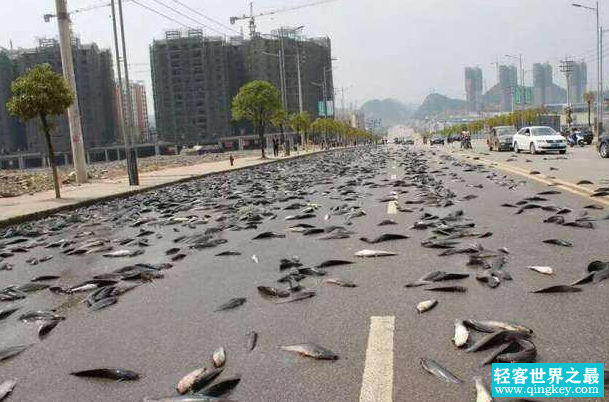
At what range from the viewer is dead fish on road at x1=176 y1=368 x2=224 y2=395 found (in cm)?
387

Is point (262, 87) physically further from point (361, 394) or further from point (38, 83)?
point (361, 394)

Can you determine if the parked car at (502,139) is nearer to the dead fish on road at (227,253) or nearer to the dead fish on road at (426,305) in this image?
the dead fish on road at (227,253)

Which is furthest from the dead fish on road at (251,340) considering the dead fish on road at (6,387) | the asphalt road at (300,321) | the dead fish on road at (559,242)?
the dead fish on road at (559,242)

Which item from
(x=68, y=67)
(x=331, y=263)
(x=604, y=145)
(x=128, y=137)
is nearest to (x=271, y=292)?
(x=331, y=263)

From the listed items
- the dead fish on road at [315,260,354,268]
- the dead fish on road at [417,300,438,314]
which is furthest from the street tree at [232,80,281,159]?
the dead fish on road at [417,300,438,314]

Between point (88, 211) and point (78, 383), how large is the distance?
13.5 metres

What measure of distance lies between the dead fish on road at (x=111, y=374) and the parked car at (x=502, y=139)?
42077mm

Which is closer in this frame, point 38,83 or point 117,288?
point 117,288

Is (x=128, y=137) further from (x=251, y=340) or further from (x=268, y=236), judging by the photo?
(x=251, y=340)

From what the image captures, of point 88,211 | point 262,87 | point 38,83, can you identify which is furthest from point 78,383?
point 262,87

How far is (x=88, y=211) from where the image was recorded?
16.9 meters

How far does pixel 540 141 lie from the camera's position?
117 ft

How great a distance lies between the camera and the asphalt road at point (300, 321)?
3.94m

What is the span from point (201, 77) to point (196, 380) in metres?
147
